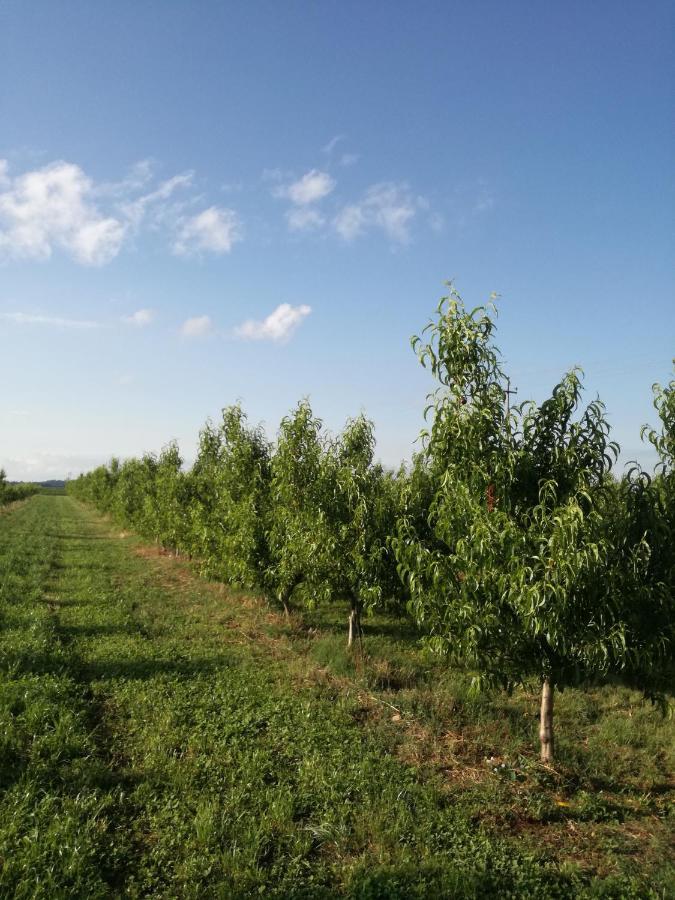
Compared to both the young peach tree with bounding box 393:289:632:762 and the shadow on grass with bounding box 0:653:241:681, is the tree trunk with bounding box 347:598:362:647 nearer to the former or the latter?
the shadow on grass with bounding box 0:653:241:681

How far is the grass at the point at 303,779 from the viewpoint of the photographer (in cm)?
492

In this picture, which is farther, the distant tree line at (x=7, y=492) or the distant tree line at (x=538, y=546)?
the distant tree line at (x=7, y=492)

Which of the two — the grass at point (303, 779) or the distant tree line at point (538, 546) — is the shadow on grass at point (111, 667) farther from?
the distant tree line at point (538, 546)

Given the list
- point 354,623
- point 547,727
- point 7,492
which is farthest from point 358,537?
point 7,492

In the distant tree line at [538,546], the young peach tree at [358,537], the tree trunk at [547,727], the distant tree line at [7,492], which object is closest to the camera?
the distant tree line at [538,546]

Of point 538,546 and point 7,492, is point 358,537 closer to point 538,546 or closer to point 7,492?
point 538,546

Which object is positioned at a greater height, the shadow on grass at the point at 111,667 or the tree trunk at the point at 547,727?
the tree trunk at the point at 547,727

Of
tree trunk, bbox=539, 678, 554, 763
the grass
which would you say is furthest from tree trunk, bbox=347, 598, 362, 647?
tree trunk, bbox=539, 678, 554, 763

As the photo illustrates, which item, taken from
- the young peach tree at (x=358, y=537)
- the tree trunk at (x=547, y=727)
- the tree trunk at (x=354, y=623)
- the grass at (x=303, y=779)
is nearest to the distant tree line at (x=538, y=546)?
the tree trunk at (x=547, y=727)

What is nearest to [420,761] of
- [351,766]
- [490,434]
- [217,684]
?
[351,766]

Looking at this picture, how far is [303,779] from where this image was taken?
6508 mm

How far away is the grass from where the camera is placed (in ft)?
16.1

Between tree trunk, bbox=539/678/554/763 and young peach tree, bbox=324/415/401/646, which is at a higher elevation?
young peach tree, bbox=324/415/401/646

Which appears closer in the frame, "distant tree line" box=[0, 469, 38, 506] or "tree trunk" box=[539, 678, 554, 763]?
"tree trunk" box=[539, 678, 554, 763]
